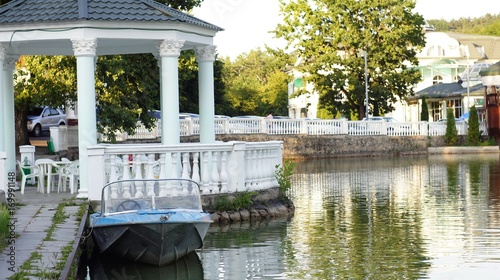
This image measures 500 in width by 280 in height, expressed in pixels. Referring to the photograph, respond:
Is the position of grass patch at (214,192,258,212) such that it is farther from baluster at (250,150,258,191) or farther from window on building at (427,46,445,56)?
window on building at (427,46,445,56)

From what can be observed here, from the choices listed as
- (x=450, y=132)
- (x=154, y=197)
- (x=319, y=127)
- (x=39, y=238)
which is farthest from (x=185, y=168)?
(x=450, y=132)

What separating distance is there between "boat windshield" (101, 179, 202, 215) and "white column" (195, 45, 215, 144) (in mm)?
6103

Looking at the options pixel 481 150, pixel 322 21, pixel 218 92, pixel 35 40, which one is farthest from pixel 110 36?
pixel 218 92

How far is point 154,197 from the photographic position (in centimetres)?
1468

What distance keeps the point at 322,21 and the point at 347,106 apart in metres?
6.30

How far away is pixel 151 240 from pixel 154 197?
969 mm

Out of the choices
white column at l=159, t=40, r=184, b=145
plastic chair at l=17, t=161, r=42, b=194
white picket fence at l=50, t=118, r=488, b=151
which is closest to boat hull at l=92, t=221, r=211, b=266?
white column at l=159, t=40, r=184, b=145

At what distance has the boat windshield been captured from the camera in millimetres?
14625

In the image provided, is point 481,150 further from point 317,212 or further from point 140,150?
point 140,150

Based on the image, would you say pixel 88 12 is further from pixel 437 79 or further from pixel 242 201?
pixel 437 79

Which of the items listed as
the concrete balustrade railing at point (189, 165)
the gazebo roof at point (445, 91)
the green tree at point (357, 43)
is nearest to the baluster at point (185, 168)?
the concrete balustrade railing at point (189, 165)

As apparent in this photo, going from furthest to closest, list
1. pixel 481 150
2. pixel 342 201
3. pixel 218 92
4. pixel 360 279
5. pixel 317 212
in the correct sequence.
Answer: pixel 218 92 < pixel 481 150 < pixel 342 201 < pixel 317 212 < pixel 360 279

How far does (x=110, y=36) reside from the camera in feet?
63.3

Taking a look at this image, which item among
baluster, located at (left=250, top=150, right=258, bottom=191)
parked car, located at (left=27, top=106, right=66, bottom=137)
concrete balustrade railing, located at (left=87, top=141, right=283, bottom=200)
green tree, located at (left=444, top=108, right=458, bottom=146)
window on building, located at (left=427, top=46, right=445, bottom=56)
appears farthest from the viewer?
window on building, located at (left=427, top=46, right=445, bottom=56)
